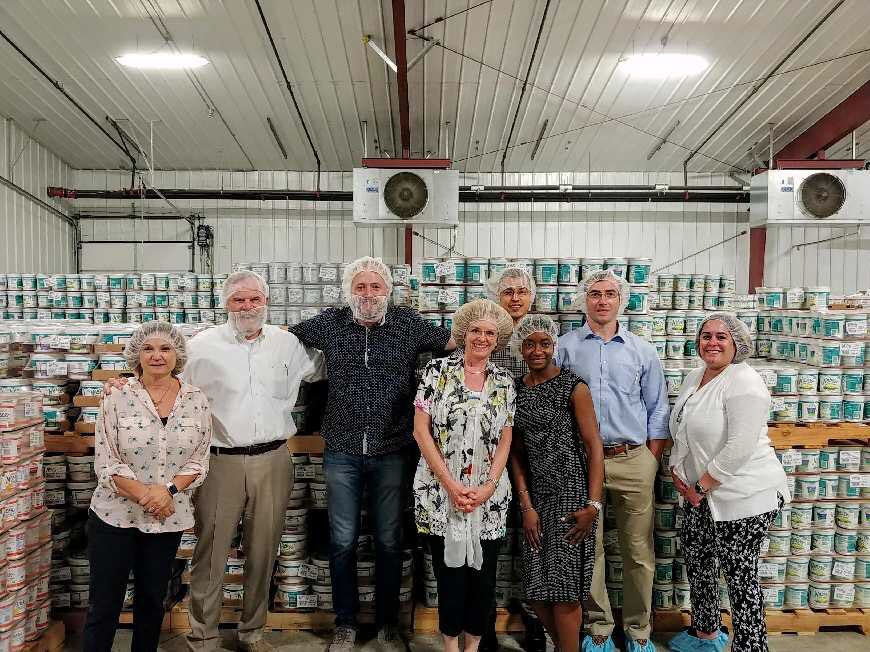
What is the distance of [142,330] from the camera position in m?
2.76

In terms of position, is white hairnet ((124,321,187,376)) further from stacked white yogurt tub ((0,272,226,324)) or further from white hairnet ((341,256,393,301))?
stacked white yogurt tub ((0,272,226,324))

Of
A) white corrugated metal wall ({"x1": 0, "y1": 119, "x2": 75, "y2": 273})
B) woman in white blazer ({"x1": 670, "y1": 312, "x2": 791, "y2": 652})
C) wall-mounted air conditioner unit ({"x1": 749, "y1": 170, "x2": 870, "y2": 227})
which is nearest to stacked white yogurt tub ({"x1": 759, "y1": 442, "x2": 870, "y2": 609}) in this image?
woman in white blazer ({"x1": 670, "y1": 312, "x2": 791, "y2": 652})

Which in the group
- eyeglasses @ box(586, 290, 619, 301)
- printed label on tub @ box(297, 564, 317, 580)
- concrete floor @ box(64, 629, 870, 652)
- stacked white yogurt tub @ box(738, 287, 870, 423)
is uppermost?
eyeglasses @ box(586, 290, 619, 301)

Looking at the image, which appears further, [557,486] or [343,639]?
[343,639]

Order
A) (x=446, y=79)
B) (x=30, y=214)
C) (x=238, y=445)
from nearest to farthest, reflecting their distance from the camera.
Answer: (x=238, y=445) → (x=446, y=79) → (x=30, y=214)

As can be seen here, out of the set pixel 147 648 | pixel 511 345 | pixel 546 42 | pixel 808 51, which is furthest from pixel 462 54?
pixel 147 648

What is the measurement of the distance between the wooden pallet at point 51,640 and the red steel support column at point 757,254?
10.2 meters

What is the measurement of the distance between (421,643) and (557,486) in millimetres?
1422

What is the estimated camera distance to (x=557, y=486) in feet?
9.06

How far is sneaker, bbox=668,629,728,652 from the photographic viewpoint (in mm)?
3350

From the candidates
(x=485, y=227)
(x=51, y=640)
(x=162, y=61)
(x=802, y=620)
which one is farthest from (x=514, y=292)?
(x=485, y=227)

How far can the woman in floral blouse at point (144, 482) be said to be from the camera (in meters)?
2.64

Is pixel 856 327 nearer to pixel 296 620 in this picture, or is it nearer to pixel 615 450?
pixel 615 450

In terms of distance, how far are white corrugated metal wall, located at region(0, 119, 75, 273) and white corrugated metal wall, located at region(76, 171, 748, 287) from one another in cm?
109
